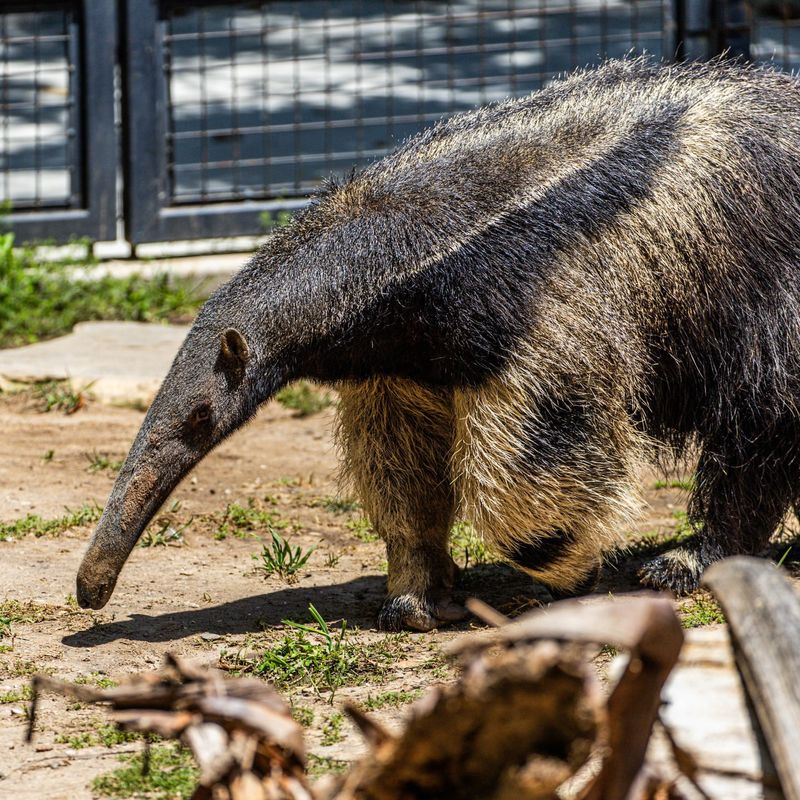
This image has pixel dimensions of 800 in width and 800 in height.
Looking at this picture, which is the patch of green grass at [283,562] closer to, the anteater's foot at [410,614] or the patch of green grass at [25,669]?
the anteater's foot at [410,614]

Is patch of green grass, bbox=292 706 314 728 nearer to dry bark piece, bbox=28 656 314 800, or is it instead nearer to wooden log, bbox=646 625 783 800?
wooden log, bbox=646 625 783 800

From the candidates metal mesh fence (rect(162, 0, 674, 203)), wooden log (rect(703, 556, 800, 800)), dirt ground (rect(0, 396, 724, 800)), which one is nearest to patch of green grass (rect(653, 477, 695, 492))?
dirt ground (rect(0, 396, 724, 800))

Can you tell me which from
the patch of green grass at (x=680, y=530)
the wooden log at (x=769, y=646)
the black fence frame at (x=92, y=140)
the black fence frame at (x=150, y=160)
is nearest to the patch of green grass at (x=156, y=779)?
the wooden log at (x=769, y=646)

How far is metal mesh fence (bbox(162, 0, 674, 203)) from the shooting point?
9836 mm

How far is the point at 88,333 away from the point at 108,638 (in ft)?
14.8

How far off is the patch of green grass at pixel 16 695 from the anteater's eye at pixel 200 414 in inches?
41.5

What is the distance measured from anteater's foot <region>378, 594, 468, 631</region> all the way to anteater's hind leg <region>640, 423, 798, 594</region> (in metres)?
0.87

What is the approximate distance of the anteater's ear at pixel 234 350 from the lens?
442cm

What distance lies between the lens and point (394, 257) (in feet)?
14.7

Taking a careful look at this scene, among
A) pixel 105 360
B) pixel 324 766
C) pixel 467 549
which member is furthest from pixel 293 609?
pixel 105 360

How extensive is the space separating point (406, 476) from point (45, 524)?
5.94 feet

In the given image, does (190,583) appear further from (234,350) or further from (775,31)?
(775,31)

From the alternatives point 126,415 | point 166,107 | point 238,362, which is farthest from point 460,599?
point 166,107

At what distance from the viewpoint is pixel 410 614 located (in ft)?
15.7
